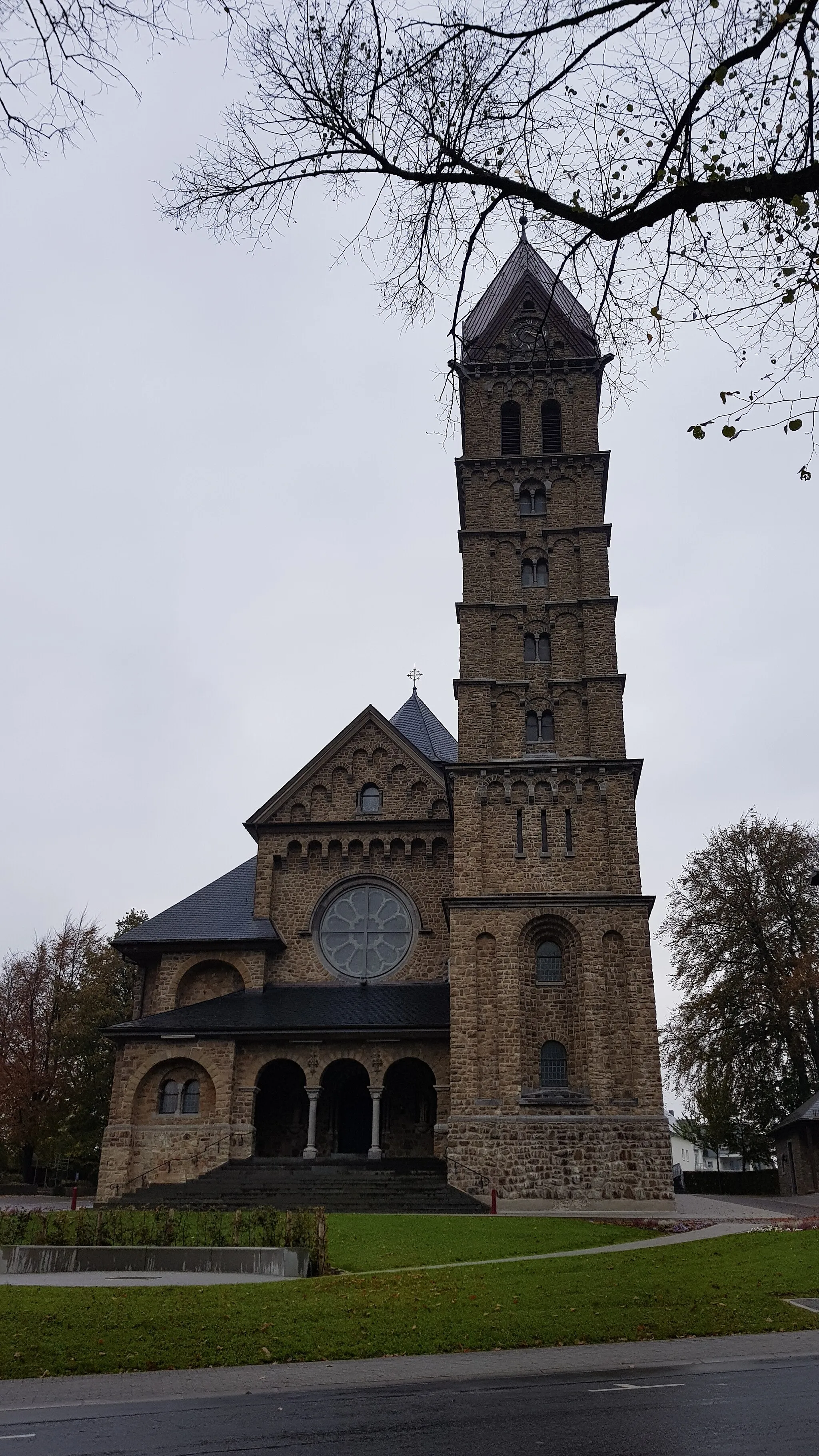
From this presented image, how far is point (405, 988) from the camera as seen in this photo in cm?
3128

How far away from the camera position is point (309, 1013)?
29.3 meters

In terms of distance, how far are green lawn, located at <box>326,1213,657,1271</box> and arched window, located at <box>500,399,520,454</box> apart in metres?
23.2

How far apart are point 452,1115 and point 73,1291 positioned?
15609 mm

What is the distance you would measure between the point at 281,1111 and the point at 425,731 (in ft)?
48.8

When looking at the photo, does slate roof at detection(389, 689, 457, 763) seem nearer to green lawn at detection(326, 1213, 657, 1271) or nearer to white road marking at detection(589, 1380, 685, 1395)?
green lawn at detection(326, 1213, 657, 1271)

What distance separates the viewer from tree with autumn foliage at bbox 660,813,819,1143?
38625 millimetres

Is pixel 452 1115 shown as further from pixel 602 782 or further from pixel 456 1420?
pixel 456 1420

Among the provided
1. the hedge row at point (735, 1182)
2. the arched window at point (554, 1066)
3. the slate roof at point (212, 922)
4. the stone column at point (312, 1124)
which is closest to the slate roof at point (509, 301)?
the slate roof at point (212, 922)

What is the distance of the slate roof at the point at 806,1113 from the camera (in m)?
32.6

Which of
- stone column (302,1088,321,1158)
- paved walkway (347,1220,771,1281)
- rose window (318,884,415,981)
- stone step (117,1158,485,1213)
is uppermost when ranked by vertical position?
rose window (318,884,415,981)

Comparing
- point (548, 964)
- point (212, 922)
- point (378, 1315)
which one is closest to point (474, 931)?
point (548, 964)

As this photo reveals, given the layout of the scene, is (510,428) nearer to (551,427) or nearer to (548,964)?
(551,427)

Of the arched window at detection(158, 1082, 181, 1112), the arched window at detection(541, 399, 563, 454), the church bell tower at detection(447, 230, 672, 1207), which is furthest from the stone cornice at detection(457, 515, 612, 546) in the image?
the arched window at detection(158, 1082, 181, 1112)

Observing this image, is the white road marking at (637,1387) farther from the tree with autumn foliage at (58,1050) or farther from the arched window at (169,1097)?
the tree with autumn foliage at (58,1050)
